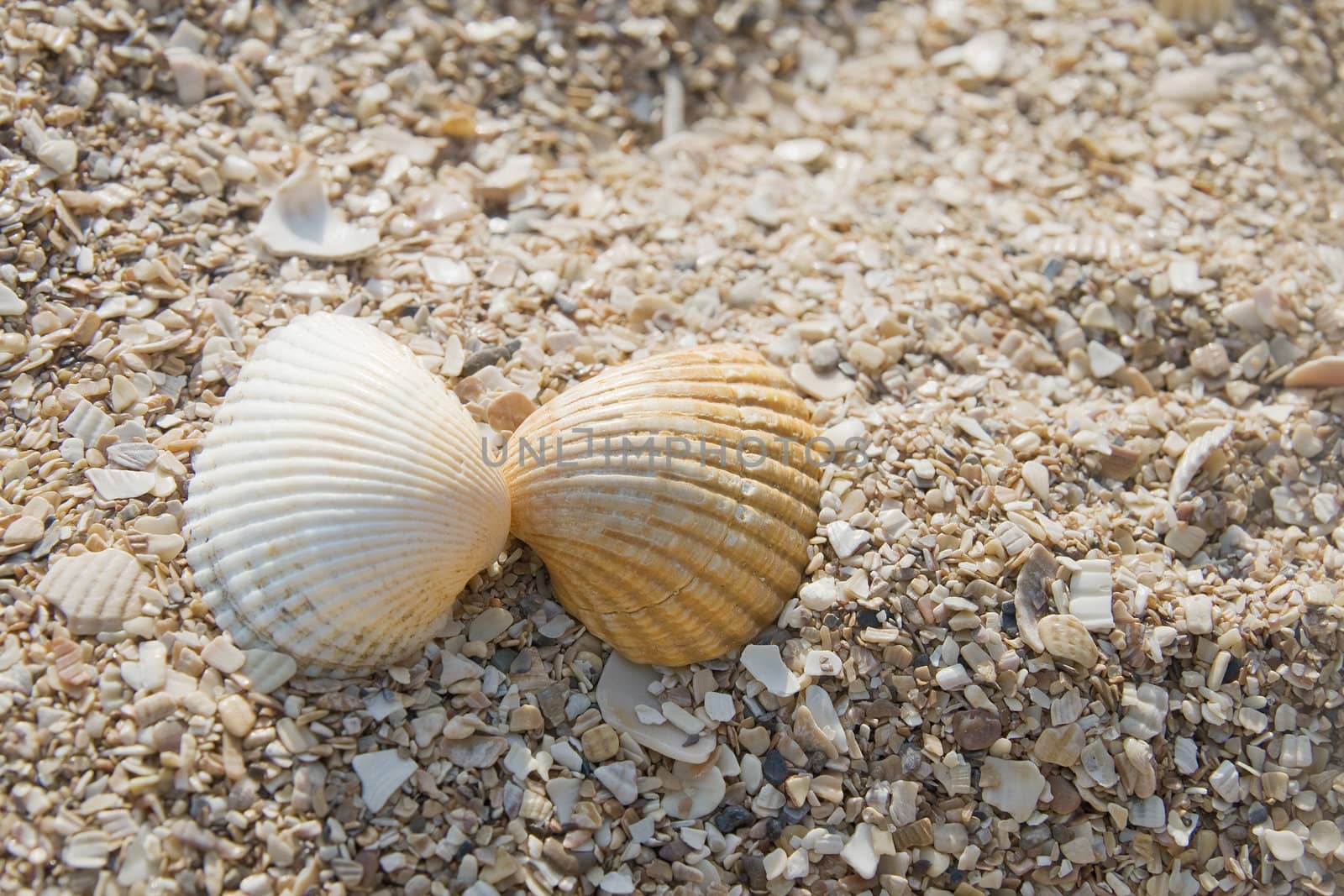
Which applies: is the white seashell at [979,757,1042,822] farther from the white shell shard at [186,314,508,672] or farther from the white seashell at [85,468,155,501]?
the white seashell at [85,468,155,501]

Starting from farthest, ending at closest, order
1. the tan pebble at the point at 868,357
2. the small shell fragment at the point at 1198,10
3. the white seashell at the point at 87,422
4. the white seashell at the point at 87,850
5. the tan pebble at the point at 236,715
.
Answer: the small shell fragment at the point at 1198,10
the tan pebble at the point at 868,357
the white seashell at the point at 87,422
the tan pebble at the point at 236,715
the white seashell at the point at 87,850

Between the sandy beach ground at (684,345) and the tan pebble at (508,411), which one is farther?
the tan pebble at (508,411)

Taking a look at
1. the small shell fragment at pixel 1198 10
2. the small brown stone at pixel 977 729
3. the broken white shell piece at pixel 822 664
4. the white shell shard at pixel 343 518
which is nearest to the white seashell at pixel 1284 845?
the small brown stone at pixel 977 729

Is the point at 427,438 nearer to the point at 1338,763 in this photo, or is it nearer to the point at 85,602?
the point at 85,602

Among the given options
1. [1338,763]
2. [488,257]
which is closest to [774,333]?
[488,257]

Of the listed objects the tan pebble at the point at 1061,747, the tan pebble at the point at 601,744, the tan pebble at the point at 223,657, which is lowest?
the tan pebble at the point at 1061,747

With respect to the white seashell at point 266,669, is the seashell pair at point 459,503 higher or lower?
higher

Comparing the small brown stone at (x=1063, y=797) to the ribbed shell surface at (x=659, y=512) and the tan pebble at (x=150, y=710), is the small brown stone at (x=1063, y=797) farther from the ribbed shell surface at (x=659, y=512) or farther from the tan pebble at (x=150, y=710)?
the tan pebble at (x=150, y=710)
